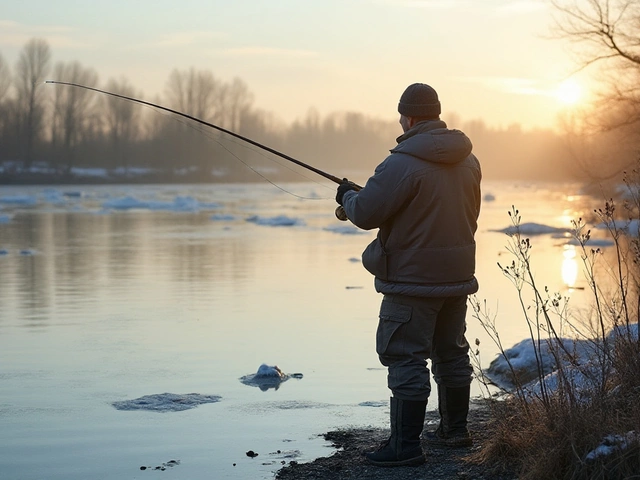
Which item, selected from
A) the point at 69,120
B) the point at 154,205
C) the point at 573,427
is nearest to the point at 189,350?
the point at 573,427

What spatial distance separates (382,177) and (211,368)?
3.43 meters

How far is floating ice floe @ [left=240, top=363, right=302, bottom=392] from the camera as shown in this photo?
691 cm

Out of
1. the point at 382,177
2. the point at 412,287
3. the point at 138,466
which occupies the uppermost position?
the point at 382,177

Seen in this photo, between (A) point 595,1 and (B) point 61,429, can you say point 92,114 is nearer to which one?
(A) point 595,1

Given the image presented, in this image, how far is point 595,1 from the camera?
17.9 meters

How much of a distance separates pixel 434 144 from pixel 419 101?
0.25 metres

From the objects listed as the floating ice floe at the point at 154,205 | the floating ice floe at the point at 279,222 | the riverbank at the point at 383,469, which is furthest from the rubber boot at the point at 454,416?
the floating ice floe at the point at 154,205

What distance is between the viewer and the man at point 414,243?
4.42 metres

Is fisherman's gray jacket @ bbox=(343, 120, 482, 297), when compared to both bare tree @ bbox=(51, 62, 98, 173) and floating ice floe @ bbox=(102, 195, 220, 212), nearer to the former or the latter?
floating ice floe @ bbox=(102, 195, 220, 212)

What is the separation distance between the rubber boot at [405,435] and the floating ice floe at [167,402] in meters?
2.04

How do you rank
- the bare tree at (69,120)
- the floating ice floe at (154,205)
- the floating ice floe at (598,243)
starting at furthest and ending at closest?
the bare tree at (69,120)
the floating ice floe at (154,205)
the floating ice floe at (598,243)

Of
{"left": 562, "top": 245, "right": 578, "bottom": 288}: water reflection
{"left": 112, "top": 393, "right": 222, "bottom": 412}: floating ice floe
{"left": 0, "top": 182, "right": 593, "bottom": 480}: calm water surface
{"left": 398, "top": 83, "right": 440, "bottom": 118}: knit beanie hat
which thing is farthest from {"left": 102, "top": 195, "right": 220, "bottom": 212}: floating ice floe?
{"left": 398, "top": 83, "right": 440, "bottom": 118}: knit beanie hat

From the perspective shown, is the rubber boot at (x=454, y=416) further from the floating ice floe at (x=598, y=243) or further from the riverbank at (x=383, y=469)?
the floating ice floe at (x=598, y=243)

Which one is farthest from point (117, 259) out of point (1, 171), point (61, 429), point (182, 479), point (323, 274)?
point (1, 171)
